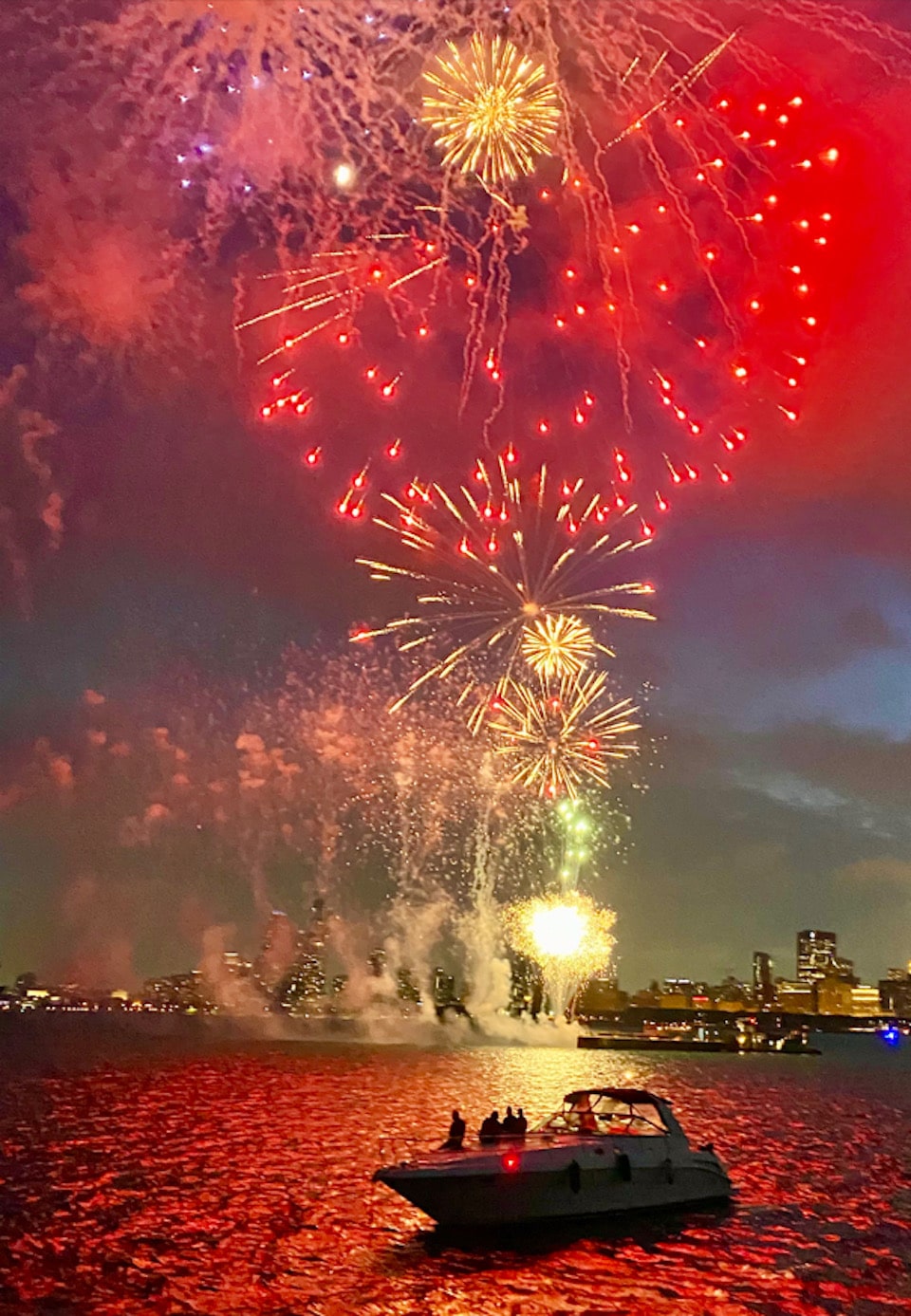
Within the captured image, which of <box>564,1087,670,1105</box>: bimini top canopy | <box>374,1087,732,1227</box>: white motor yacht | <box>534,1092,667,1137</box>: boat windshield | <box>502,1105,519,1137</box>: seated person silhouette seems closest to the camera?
<box>374,1087,732,1227</box>: white motor yacht

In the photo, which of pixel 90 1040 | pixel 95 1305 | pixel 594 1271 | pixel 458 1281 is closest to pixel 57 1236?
pixel 95 1305

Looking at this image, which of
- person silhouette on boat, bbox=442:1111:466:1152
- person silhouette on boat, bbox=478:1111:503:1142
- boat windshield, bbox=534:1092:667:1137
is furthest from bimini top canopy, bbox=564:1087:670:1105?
person silhouette on boat, bbox=442:1111:466:1152

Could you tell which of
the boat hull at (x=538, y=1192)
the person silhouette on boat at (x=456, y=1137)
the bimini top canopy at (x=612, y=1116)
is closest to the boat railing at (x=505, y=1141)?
the person silhouette on boat at (x=456, y=1137)

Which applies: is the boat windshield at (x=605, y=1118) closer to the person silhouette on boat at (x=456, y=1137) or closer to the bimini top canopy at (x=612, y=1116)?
the bimini top canopy at (x=612, y=1116)

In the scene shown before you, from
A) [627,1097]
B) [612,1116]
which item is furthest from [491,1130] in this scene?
[627,1097]

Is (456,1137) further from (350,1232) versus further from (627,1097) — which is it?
(627,1097)

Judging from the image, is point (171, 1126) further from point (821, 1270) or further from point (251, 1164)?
point (821, 1270)

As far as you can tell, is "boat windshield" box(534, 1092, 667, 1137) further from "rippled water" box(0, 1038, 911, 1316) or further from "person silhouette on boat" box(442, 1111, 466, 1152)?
"person silhouette on boat" box(442, 1111, 466, 1152)
